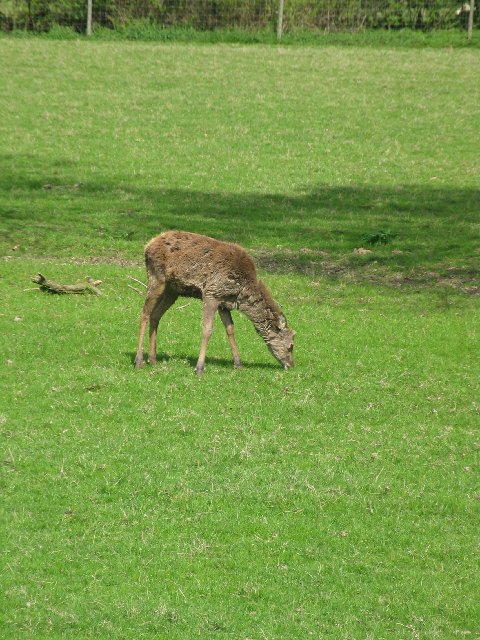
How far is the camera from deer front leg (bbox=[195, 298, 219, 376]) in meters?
14.6

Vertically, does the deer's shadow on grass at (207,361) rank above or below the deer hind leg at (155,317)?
below

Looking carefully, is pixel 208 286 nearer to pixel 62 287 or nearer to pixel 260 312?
pixel 260 312

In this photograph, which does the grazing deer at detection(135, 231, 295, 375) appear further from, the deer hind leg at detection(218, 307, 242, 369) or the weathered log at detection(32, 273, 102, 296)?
the weathered log at detection(32, 273, 102, 296)

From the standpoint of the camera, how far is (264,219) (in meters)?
24.3

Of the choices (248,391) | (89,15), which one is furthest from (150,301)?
(89,15)

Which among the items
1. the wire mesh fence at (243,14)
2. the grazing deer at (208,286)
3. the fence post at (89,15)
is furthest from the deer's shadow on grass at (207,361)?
the fence post at (89,15)

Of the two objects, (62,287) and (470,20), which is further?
(470,20)

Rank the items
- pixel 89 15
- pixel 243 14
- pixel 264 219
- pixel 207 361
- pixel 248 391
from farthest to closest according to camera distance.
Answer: pixel 243 14 → pixel 89 15 → pixel 264 219 → pixel 207 361 → pixel 248 391

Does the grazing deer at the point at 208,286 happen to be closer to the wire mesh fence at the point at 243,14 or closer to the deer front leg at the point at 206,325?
the deer front leg at the point at 206,325

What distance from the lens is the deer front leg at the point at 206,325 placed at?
14586 millimetres

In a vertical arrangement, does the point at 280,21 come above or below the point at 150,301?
above

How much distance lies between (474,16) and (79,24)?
15.0 m

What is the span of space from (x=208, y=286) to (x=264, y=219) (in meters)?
9.87

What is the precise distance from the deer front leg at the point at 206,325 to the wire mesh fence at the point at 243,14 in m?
28.4
